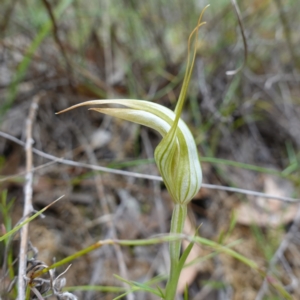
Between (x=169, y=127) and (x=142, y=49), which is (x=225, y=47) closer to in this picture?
(x=142, y=49)

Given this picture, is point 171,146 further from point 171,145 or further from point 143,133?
point 143,133

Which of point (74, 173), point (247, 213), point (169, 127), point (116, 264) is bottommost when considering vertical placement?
point (247, 213)

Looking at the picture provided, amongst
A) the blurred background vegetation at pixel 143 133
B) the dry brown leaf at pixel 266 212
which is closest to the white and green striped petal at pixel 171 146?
the blurred background vegetation at pixel 143 133

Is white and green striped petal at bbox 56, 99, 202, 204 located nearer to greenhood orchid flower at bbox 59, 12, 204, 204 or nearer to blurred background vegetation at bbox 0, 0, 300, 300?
greenhood orchid flower at bbox 59, 12, 204, 204

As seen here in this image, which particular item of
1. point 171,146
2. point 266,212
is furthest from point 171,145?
point 266,212

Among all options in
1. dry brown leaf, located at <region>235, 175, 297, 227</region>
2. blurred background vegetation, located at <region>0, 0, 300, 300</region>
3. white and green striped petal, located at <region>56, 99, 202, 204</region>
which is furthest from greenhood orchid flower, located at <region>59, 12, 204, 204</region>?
dry brown leaf, located at <region>235, 175, 297, 227</region>

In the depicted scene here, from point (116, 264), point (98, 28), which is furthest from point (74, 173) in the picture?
point (98, 28)
